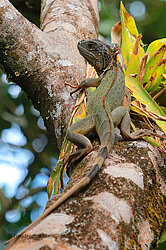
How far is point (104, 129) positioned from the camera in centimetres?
234

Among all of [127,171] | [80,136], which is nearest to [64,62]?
[80,136]

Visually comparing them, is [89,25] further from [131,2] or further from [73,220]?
[131,2]

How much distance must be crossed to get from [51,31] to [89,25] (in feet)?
1.59

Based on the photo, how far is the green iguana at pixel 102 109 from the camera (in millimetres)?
2162

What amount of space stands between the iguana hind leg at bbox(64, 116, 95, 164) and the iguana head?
898 mm

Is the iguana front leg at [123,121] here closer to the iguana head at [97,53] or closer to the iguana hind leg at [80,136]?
the iguana hind leg at [80,136]

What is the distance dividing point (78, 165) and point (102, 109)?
27.0 inches

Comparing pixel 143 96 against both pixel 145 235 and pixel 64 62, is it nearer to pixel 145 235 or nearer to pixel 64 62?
pixel 64 62

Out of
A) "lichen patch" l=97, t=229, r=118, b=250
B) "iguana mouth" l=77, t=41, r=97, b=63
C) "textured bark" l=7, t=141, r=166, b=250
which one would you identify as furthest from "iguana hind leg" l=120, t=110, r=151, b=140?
"lichen patch" l=97, t=229, r=118, b=250

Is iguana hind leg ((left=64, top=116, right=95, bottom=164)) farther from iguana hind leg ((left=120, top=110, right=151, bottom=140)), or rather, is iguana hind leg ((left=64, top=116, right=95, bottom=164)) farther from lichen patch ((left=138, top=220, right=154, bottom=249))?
lichen patch ((left=138, top=220, right=154, bottom=249))

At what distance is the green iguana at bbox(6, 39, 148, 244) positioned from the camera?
2162 mm

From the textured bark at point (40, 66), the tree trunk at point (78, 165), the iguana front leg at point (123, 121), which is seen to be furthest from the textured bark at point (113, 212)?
the textured bark at point (40, 66)

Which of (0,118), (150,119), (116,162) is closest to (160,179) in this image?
(116,162)

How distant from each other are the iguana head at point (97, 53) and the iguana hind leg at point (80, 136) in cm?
90
